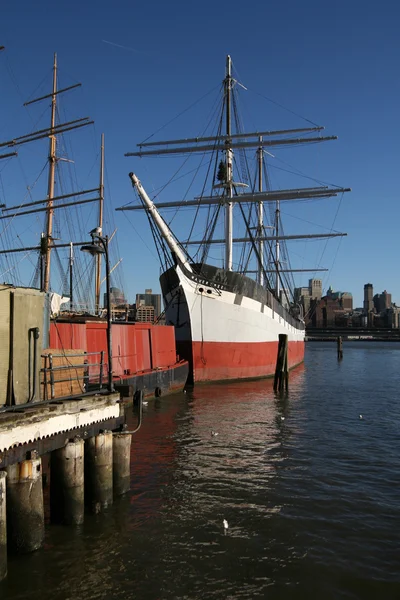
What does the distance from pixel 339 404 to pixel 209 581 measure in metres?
18.1

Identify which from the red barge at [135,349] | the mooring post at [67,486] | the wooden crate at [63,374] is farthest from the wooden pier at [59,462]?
the red barge at [135,349]

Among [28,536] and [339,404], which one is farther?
[339,404]

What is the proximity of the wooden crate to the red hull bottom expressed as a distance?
1848cm

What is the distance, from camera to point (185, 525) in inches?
352

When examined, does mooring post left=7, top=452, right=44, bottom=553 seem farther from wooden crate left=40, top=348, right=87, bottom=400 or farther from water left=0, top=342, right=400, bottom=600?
wooden crate left=40, top=348, right=87, bottom=400

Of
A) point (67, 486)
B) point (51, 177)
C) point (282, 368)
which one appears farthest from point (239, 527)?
point (51, 177)

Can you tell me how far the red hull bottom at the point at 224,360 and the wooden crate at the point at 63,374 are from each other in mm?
18477

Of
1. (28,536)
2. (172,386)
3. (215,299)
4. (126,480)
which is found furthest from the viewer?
(215,299)

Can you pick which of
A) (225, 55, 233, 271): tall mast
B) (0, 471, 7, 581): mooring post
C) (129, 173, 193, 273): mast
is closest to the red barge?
(129, 173, 193, 273): mast

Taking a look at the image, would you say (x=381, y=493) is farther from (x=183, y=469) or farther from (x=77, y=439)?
(x=77, y=439)

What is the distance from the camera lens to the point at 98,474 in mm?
9305

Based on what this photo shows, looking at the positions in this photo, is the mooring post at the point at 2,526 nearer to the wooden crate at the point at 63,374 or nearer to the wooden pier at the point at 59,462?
the wooden pier at the point at 59,462

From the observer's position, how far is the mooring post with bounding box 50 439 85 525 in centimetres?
856

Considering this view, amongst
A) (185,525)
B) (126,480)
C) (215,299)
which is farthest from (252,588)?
(215,299)
